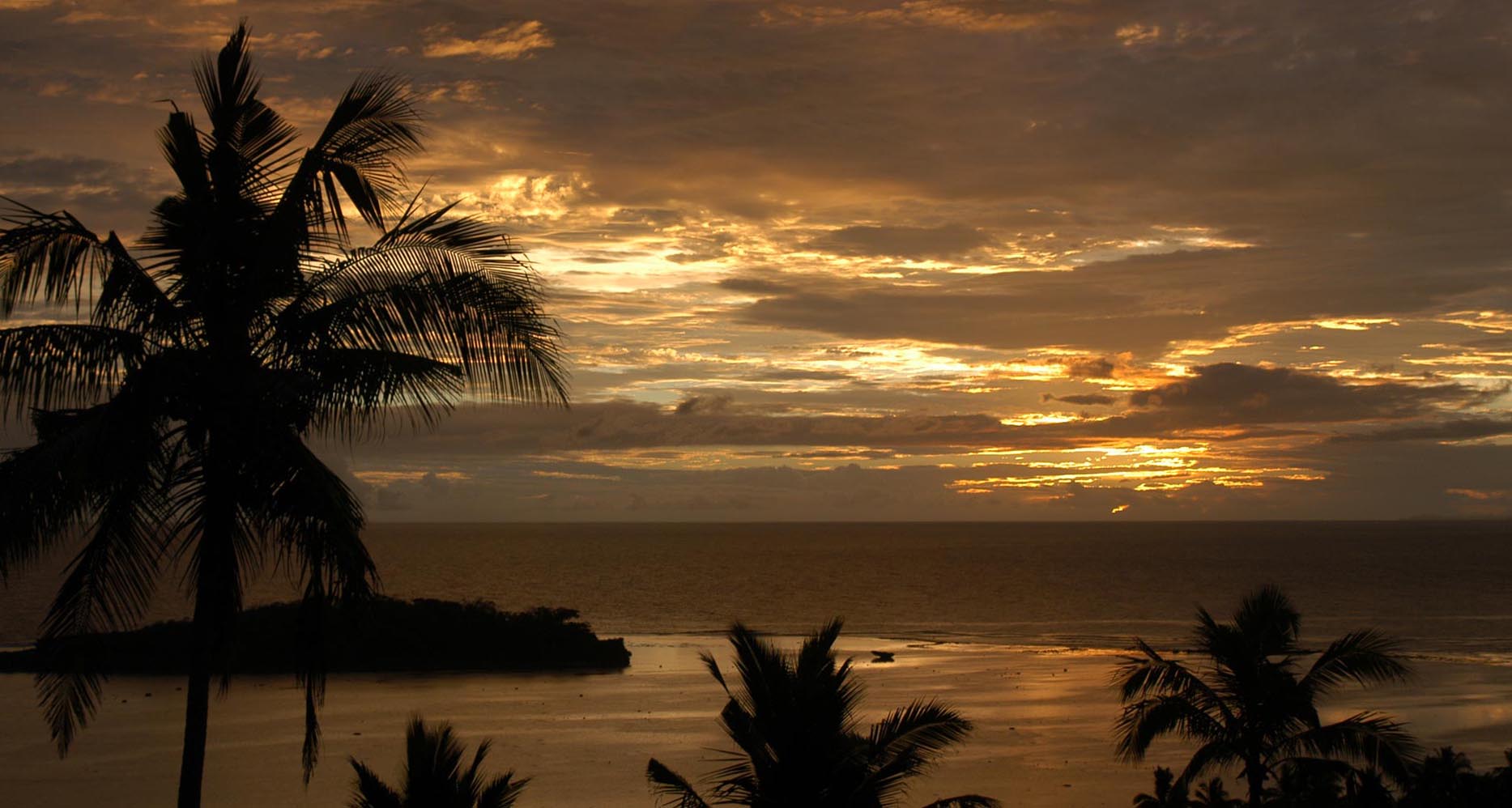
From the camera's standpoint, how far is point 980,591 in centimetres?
10525

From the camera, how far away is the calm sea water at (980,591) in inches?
2805

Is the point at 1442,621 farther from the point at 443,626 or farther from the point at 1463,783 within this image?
the point at 1463,783

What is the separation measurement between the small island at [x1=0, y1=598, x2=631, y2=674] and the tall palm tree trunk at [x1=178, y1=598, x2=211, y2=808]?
126ft

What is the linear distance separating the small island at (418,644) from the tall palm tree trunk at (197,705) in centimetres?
3842

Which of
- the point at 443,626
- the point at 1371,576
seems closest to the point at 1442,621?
the point at 1371,576

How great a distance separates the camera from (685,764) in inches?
1167

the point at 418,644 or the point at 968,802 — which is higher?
the point at 968,802

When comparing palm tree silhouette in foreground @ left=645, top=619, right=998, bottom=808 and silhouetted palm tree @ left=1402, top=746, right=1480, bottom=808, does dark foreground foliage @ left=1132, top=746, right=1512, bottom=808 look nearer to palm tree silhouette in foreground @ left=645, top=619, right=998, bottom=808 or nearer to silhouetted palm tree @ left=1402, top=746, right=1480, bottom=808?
silhouetted palm tree @ left=1402, top=746, right=1480, bottom=808

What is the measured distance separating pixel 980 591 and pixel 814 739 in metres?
96.4

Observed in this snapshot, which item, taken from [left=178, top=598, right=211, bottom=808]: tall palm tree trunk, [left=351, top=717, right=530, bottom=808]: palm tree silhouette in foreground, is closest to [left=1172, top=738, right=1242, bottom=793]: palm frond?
[left=351, top=717, right=530, bottom=808]: palm tree silhouette in foreground

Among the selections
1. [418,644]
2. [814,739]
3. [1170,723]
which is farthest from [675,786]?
[418,644]

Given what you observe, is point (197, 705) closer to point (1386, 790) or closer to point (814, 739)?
point (814, 739)

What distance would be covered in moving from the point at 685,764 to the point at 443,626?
2342 cm

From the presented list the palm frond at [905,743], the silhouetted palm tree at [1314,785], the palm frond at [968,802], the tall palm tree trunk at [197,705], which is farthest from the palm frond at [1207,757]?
the tall palm tree trunk at [197,705]
